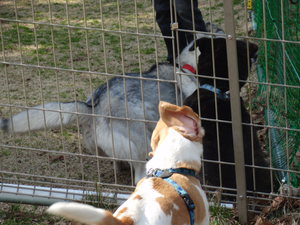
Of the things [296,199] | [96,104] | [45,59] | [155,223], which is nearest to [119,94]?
[96,104]

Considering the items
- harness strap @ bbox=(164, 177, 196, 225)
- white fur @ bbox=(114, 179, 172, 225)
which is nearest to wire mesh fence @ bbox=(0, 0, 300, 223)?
harness strap @ bbox=(164, 177, 196, 225)

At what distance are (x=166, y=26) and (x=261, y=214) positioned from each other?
2.73 metres

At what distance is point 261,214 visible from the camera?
163 inches

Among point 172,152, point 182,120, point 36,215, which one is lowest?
point 36,215

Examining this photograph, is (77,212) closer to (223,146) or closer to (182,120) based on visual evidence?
(182,120)

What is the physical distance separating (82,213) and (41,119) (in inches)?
80.6

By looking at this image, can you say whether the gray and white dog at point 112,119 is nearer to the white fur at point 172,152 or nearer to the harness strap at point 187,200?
the white fur at point 172,152

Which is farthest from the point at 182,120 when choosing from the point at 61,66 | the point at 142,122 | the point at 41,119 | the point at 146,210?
the point at 61,66

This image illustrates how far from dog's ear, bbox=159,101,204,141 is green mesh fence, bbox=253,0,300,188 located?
810 millimetres

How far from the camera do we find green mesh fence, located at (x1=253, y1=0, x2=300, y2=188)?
415cm

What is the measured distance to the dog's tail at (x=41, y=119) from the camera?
450 centimetres

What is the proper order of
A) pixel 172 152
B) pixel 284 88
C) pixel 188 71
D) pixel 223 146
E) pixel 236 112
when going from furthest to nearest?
pixel 188 71
pixel 223 146
pixel 284 88
pixel 236 112
pixel 172 152

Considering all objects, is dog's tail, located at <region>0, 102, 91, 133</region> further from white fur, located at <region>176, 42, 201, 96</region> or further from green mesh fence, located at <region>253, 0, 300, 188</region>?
green mesh fence, located at <region>253, 0, 300, 188</region>

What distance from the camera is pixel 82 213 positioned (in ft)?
8.50
